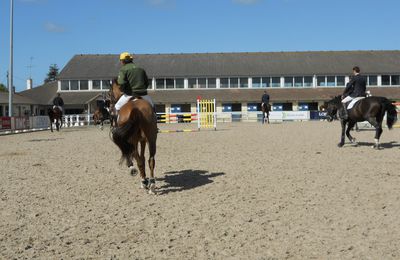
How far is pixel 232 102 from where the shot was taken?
188ft

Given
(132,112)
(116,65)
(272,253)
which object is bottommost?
(272,253)

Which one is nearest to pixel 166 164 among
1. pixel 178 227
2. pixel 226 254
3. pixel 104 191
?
pixel 104 191

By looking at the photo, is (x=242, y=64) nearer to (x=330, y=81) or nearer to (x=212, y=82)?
(x=212, y=82)

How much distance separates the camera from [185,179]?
27.1ft

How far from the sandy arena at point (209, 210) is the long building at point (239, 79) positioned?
1880 inches

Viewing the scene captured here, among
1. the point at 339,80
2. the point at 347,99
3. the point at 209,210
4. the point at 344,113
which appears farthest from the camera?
the point at 339,80

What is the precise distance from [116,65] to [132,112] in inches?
2294

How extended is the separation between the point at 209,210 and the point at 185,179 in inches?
99.2

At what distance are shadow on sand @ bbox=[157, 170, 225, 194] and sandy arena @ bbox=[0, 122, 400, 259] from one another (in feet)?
0.06

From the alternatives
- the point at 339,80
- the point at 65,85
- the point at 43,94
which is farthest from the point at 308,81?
the point at 43,94

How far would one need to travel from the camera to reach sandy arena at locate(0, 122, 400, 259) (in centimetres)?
430

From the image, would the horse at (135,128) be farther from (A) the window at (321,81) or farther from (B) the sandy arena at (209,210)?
(A) the window at (321,81)

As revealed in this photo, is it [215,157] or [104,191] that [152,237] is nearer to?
[104,191]

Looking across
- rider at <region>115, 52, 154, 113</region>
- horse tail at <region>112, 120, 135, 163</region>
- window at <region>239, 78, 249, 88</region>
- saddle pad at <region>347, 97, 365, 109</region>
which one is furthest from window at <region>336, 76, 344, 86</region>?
horse tail at <region>112, 120, 135, 163</region>
